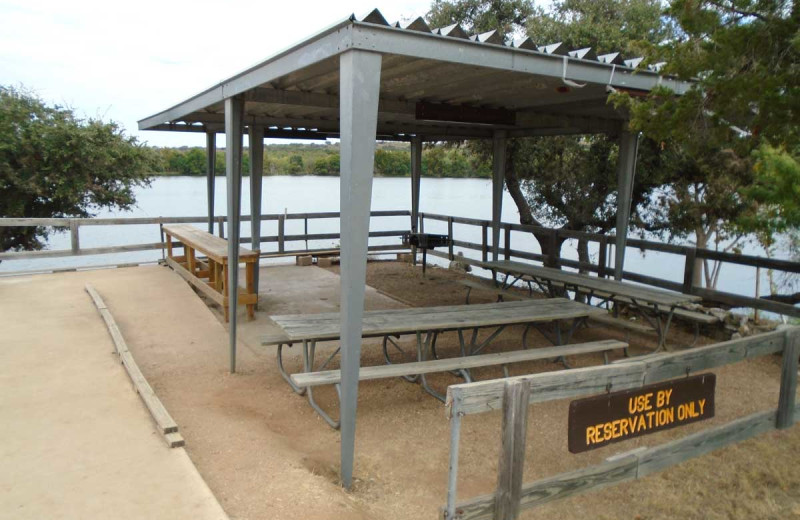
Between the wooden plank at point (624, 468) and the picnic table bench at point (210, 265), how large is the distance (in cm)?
493

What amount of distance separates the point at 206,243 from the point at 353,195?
17.4 feet

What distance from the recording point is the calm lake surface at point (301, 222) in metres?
10.3

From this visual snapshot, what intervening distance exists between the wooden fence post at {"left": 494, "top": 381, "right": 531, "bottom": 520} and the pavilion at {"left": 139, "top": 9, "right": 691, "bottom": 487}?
109cm

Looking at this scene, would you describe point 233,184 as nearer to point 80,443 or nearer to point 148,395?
point 148,395

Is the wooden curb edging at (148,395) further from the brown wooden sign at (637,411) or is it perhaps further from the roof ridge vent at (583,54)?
the roof ridge vent at (583,54)

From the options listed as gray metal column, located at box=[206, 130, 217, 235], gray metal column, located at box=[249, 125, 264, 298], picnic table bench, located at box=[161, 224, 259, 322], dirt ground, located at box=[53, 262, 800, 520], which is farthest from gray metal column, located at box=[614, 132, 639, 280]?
gray metal column, located at box=[206, 130, 217, 235]

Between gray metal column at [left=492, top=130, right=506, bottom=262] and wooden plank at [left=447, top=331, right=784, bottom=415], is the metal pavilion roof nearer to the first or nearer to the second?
gray metal column at [left=492, top=130, right=506, bottom=262]

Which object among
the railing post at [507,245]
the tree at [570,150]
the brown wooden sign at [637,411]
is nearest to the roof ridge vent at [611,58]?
the brown wooden sign at [637,411]

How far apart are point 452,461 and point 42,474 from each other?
90.9 inches

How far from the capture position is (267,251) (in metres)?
11.9

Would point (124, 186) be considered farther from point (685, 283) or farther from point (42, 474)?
point (685, 283)

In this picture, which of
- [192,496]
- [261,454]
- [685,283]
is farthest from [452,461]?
[685,283]

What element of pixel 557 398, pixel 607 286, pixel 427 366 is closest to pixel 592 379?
pixel 557 398

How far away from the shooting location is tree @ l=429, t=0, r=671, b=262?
1025 centimetres
